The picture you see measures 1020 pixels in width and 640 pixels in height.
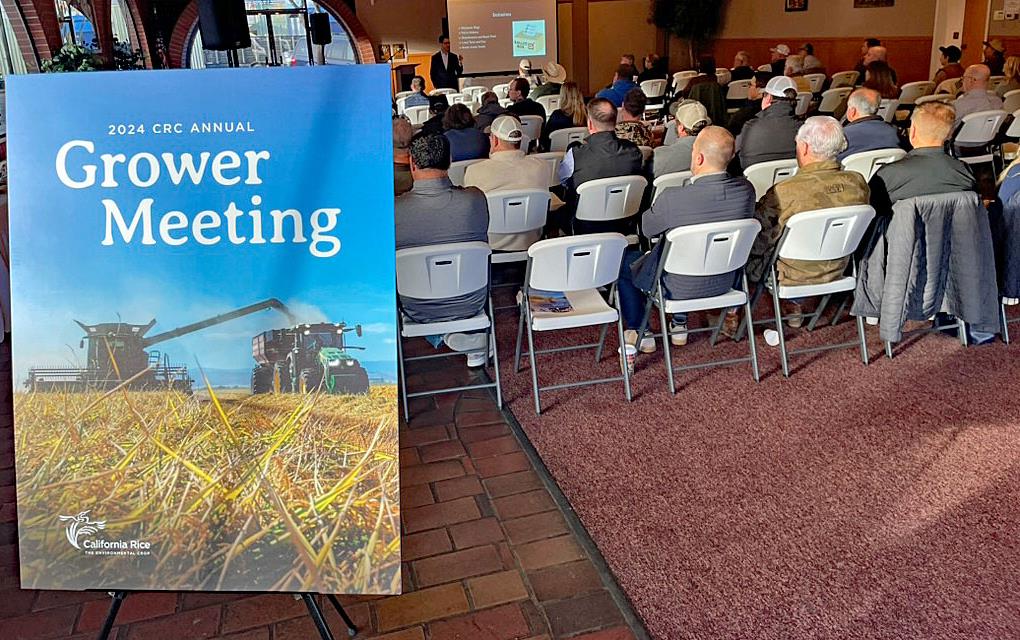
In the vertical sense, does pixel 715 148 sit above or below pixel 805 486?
above

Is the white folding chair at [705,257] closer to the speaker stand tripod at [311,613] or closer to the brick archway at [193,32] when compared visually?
the speaker stand tripod at [311,613]

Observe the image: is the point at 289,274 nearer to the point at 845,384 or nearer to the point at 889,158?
the point at 845,384

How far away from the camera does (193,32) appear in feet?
58.9

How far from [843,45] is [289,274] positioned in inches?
610

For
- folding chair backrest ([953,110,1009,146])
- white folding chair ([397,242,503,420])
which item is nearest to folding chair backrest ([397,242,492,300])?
white folding chair ([397,242,503,420])

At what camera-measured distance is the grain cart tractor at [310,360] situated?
2031 mm

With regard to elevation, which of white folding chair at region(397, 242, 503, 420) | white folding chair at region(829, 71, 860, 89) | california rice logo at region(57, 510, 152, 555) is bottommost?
california rice logo at region(57, 510, 152, 555)

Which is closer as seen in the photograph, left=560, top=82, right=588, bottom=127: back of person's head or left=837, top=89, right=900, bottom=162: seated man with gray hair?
left=837, top=89, right=900, bottom=162: seated man with gray hair

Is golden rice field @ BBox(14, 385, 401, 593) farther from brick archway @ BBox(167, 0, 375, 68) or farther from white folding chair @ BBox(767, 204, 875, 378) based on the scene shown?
brick archway @ BBox(167, 0, 375, 68)

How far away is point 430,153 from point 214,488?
204cm

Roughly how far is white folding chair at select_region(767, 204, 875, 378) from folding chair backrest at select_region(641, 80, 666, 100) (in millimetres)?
9044

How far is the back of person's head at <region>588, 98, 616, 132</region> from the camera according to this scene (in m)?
5.50

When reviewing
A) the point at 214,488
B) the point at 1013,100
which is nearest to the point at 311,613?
the point at 214,488

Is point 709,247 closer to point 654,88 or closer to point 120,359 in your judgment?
point 120,359
